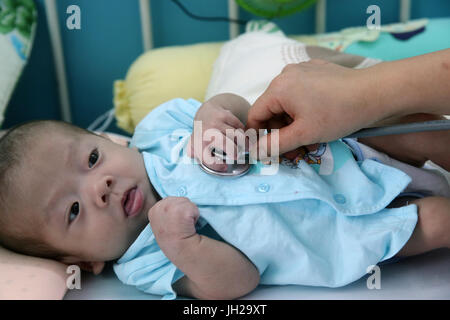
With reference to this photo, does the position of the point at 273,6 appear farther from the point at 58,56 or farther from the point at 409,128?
the point at 409,128

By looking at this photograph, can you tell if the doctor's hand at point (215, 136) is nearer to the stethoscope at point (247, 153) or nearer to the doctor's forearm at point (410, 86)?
the stethoscope at point (247, 153)

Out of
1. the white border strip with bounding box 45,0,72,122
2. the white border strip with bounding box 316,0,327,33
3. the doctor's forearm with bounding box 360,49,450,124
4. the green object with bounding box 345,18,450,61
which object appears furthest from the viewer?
the white border strip with bounding box 316,0,327,33

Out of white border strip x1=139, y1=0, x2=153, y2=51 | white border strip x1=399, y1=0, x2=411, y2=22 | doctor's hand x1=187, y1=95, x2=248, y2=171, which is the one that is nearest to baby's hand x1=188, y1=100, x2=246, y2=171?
doctor's hand x1=187, y1=95, x2=248, y2=171

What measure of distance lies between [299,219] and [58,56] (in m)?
1.07

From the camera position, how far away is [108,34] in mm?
1501

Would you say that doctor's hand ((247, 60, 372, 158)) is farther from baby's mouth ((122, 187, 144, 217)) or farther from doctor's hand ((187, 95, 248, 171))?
baby's mouth ((122, 187, 144, 217))

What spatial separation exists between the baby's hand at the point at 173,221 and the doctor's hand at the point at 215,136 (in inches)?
4.1

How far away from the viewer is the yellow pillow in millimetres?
1309

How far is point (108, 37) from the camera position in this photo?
150cm

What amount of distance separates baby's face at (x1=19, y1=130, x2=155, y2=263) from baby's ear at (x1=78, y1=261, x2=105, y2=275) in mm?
16

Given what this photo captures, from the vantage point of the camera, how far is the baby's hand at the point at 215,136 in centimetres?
75

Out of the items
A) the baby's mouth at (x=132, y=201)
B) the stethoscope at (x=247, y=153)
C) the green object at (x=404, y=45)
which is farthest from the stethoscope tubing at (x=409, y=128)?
the green object at (x=404, y=45)

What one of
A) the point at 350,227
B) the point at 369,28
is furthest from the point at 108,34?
the point at 350,227

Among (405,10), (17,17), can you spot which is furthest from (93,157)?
(405,10)
